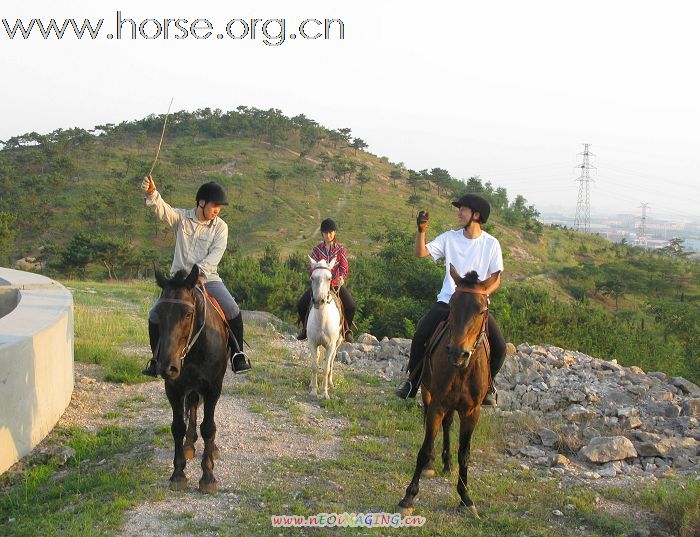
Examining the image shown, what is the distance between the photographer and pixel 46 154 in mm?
59781

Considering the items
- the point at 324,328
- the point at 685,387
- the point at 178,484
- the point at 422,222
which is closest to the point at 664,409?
the point at 685,387

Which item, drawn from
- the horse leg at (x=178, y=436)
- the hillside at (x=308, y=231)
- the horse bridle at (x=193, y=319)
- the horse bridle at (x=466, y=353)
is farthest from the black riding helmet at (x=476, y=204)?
the hillside at (x=308, y=231)

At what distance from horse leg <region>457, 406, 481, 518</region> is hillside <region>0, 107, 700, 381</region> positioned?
10.1 meters

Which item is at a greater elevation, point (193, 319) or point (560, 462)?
point (193, 319)

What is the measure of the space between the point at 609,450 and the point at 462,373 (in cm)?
317

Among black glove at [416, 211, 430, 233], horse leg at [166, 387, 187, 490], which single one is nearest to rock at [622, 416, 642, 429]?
black glove at [416, 211, 430, 233]

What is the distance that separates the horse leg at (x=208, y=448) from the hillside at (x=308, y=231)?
10.3m

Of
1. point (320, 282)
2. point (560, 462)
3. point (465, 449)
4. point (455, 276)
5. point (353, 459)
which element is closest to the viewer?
point (455, 276)

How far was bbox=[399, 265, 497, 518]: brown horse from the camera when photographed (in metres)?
4.74

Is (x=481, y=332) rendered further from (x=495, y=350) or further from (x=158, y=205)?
(x=158, y=205)

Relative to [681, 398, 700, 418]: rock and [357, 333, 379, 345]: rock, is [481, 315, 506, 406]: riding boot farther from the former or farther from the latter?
[357, 333, 379, 345]: rock

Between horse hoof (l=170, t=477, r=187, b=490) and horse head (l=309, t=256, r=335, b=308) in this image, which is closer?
horse hoof (l=170, t=477, r=187, b=490)

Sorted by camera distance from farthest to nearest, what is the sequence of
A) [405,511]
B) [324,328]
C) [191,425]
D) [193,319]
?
[324,328], [191,425], [405,511], [193,319]

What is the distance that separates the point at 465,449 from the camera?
18.2ft
